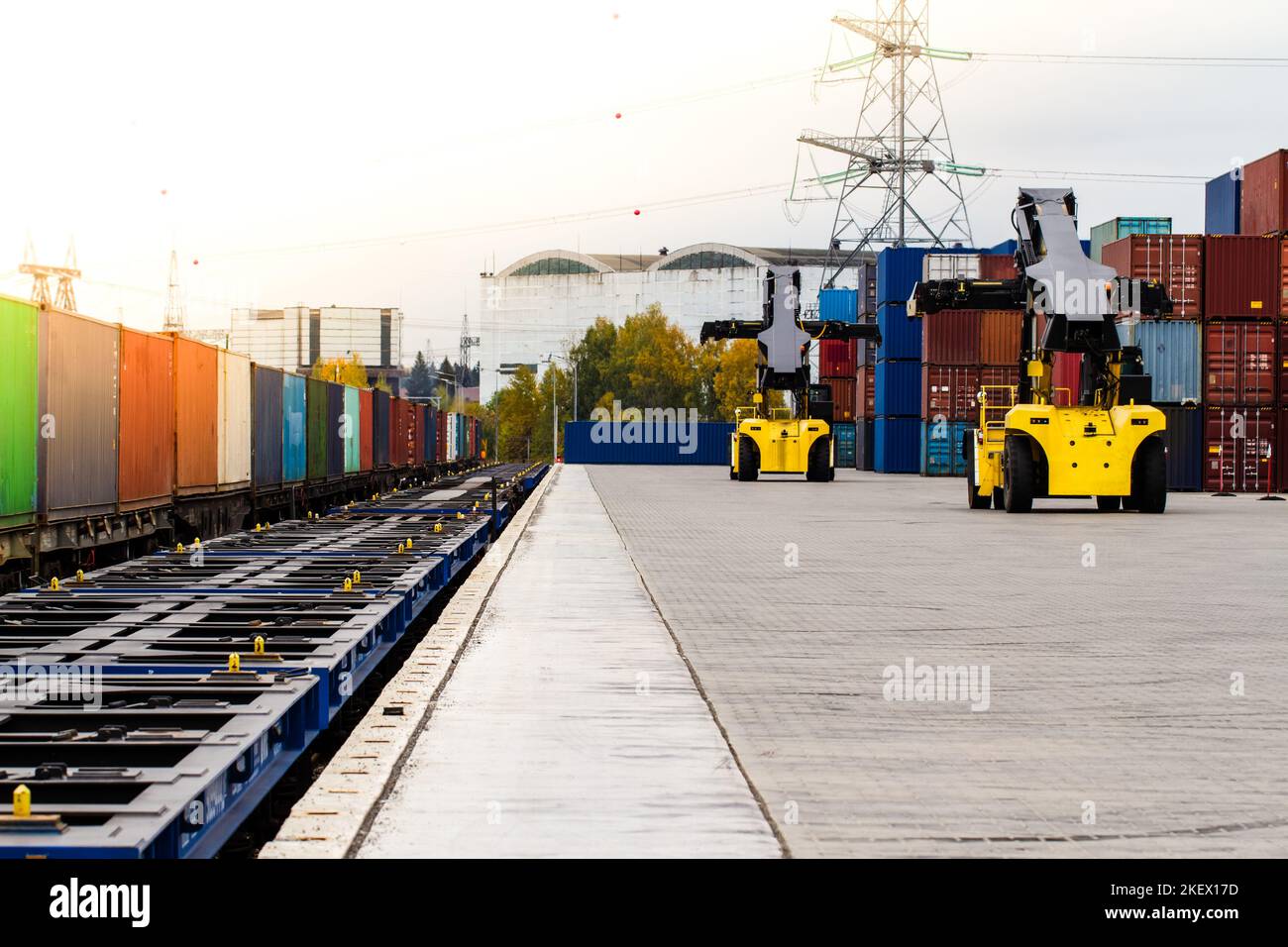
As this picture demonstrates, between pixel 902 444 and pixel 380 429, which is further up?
pixel 380 429

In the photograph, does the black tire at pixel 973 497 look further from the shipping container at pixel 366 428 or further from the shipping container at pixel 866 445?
the shipping container at pixel 866 445

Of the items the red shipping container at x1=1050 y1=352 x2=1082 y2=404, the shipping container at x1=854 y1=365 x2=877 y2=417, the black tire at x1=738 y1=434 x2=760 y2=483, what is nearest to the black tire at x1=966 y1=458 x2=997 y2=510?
the red shipping container at x1=1050 y1=352 x2=1082 y2=404

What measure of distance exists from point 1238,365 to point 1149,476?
53.6ft

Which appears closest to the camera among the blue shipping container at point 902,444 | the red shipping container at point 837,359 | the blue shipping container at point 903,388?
the blue shipping container at point 903,388

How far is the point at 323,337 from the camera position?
162625 millimetres

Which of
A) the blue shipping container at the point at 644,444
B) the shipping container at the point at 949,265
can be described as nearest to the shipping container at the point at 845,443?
the blue shipping container at the point at 644,444

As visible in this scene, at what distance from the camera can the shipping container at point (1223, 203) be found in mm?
48094

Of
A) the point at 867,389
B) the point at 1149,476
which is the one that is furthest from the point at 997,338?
the point at 1149,476

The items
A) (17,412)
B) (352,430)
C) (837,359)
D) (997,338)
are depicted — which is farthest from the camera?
(837,359)

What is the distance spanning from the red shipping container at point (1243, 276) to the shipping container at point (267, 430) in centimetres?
2773

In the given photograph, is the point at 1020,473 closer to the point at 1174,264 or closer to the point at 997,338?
the point at 1174,264

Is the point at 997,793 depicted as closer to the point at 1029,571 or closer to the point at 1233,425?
the point at 1029,571

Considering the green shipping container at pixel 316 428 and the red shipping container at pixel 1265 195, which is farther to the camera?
the red shipping container at pixel 1265 195
